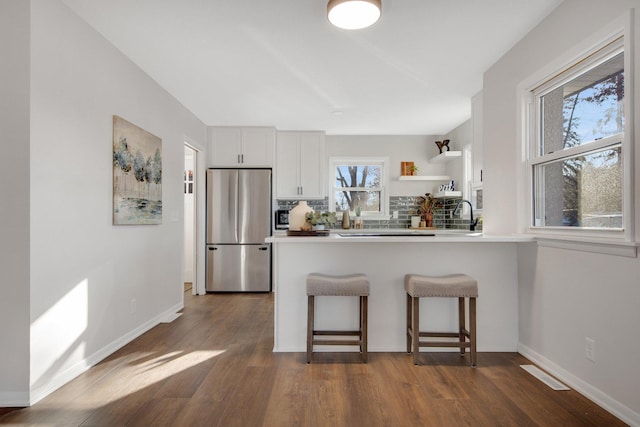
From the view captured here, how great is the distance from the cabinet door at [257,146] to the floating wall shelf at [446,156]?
7.90ft

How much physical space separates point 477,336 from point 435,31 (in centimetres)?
230

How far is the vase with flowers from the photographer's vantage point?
18.5ft

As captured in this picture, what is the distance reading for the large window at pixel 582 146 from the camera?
1.96 meters

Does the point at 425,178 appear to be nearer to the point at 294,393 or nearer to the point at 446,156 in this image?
the point at 446,156

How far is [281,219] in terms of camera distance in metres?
5.45

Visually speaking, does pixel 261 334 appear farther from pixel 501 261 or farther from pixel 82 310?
pixel 501 261

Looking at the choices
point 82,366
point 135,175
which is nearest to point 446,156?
point 135,175

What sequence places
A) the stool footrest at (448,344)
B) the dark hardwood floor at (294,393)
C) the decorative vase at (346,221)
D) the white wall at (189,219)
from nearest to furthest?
the dark hardwood floor at (294,393), the stool footrest at (448,344), the decorative vase at (346,221), the white wall at (189,219)

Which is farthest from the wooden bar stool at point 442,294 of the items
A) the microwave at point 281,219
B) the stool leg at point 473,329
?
the microwave at point 281,219

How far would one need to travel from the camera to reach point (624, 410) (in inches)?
73.0

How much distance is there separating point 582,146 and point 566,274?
2.58 ft

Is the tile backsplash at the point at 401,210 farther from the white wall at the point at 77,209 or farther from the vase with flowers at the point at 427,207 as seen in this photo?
the white wall at the point at 77,209
